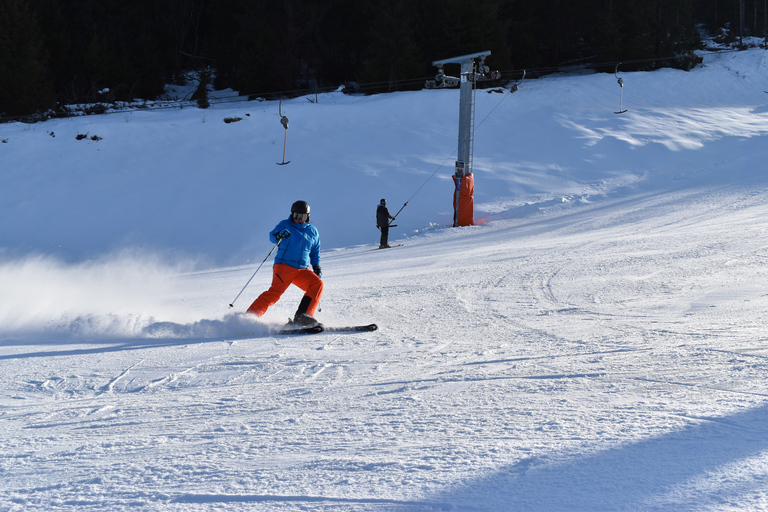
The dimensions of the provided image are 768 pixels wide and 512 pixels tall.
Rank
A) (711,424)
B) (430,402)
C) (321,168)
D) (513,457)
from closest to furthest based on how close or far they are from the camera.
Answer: (513,457) < (711,424) < (430,402) < (321,168)

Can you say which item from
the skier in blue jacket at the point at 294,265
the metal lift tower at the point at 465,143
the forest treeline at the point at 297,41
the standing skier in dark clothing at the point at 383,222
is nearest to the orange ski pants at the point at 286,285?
the skier in blue jacket at the point at 294,265

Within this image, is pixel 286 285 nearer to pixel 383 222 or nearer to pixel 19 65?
pixel 383 222

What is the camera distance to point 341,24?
35000 millimetres

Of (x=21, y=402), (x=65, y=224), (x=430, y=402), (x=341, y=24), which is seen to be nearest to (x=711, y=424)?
(x=430, y=402)

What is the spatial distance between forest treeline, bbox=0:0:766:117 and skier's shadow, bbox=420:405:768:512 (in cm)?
2804

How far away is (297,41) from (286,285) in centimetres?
2856

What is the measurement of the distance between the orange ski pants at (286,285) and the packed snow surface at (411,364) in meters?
0.24

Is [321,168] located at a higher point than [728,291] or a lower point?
higher

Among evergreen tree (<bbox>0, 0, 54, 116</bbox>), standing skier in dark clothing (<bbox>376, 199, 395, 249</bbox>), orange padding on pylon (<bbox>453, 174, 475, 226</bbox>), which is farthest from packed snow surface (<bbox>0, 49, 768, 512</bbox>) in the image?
evergreen tree (<bbox>0, 0, 54, 116</bbox>)

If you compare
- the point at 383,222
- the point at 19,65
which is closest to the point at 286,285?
the point at 383,222

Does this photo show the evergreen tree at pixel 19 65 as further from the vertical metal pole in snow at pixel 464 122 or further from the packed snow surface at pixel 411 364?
the vertical metal pole in snow at pixel 464 122

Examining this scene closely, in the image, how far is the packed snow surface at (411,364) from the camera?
2.67m

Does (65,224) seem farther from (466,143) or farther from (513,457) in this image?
(513,457)

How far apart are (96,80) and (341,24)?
13348 mm
